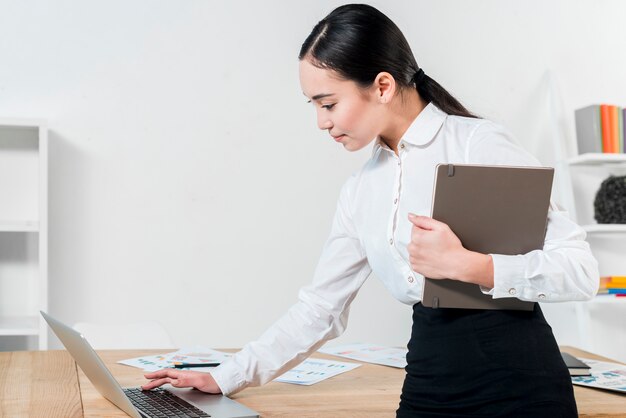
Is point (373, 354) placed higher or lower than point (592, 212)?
lower

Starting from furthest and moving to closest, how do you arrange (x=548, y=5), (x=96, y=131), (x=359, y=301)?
1. (x=548, y=5)
2. (x=359, y=301)
3. (x=96, y=131)

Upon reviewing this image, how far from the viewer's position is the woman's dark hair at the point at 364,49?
1.40 metres

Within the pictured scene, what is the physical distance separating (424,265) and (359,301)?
2.60 meters

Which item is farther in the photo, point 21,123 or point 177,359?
point 21,123

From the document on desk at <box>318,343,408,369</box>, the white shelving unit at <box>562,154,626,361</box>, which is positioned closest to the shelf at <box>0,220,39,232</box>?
the document on desk at <box>318,343,408,369</box>

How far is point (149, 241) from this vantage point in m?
3.50

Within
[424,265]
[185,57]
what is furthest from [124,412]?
[185,57]

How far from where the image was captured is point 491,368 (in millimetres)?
1248

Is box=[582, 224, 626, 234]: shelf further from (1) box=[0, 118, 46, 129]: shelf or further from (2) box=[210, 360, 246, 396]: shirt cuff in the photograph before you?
(2) box=[210, 360, 246, 396]: shirt cuff

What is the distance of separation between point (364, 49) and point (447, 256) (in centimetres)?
44

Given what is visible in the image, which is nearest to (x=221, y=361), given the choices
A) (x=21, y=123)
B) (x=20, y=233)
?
(x=21, y=123)

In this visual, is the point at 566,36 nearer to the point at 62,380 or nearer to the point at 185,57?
the point at 185,57

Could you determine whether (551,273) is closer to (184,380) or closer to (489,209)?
(489,209)

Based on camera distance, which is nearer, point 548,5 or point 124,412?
point 124,412
